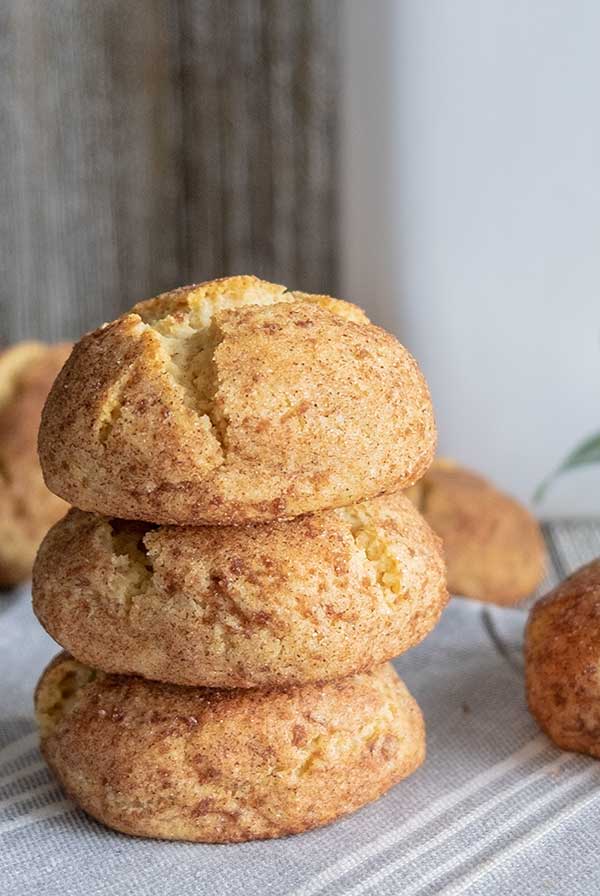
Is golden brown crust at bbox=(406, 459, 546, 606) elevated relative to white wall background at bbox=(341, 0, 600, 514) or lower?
lower

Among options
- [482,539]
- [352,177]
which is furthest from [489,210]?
[482,539]

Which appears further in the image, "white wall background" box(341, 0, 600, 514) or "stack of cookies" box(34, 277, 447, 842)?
"white wall background" box(341, 0, 600, 514)

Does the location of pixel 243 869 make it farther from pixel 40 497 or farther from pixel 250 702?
pixel 40 497

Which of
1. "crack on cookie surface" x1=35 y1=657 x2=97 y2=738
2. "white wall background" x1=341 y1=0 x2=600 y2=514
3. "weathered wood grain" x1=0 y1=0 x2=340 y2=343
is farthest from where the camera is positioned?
"weathered wood grain" x1=0 y1=0 x2=340 y2=343

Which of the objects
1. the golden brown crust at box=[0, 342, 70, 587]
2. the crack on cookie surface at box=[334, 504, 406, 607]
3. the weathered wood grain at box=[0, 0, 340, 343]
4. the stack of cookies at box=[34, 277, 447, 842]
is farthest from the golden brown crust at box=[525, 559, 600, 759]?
the weathered wood grain at box=[0, 0, 340, 343]

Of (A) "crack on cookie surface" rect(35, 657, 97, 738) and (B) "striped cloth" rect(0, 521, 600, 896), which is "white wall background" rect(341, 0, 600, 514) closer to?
(B) "striped cloth" rect(0, 521, 600, 896)

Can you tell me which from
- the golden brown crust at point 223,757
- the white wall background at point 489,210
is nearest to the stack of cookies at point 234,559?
the golden brown crust at point 223,757
